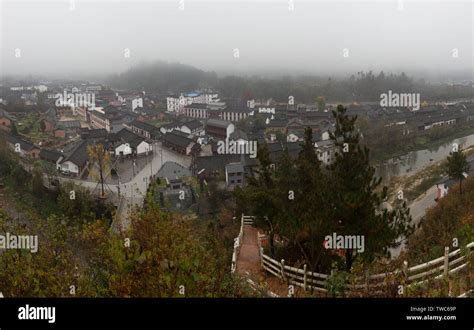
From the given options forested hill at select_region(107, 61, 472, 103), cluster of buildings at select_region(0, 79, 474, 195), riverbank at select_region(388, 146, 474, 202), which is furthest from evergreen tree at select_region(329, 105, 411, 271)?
forested hill at select_region(107, 61, 472, 103)

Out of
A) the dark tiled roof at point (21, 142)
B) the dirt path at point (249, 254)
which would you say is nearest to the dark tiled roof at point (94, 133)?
the dark tiled roof at point (21, 142)

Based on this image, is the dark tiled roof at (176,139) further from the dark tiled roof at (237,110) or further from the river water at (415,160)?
the river water at (415,160)

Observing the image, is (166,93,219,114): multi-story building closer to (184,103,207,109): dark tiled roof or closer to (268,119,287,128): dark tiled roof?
(184,103,207,109): dark tiled roof

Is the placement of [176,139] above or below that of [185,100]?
below

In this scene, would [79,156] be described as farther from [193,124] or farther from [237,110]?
[237,110]

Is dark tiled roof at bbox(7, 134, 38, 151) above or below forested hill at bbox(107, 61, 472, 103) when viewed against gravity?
below

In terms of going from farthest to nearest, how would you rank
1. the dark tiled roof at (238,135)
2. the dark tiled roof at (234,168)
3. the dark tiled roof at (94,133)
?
the dark tiled roof at (238,135) → the dark tiled roof at (94,133) → the dark tiled roof at (234,168)

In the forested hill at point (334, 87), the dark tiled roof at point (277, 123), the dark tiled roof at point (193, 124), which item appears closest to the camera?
the dark tiled roof at point (193, 124)

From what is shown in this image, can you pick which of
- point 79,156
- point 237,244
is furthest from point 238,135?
point 237,244
